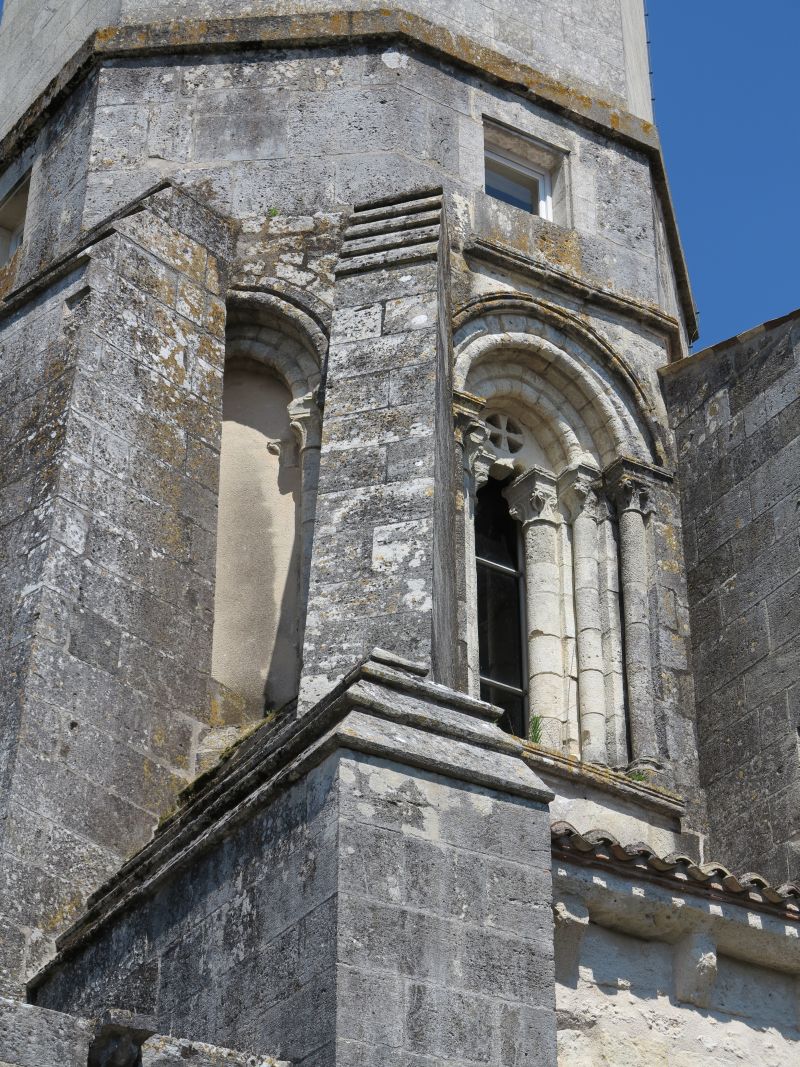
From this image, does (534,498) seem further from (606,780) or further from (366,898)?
(366,898)

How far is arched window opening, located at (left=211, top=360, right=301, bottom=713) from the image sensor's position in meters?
10.2

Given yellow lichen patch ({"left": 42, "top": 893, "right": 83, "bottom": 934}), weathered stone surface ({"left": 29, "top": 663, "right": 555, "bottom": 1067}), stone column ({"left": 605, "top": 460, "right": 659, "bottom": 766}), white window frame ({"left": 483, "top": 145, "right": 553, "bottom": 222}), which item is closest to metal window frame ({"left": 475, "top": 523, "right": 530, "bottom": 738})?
stone column ({"left": 605, "top": 460, "right": 659, "bottom": 766})

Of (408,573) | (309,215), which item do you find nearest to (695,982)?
(408,573)

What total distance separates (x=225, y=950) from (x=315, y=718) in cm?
89

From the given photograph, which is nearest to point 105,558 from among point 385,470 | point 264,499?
point 385,470

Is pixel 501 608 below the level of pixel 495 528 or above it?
below

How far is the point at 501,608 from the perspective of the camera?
11.8 m

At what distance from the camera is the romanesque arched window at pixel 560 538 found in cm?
1132

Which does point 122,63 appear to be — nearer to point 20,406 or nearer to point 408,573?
point 20,406

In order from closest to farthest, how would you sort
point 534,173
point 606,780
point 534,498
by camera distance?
point 606,780 → point 534,498 → point 534,173

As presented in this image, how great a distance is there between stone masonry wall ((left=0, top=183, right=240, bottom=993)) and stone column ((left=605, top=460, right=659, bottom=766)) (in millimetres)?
2649

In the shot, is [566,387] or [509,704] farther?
[566,387]

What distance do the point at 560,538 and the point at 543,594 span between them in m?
0.49

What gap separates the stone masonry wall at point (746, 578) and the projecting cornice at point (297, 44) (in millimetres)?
2293
